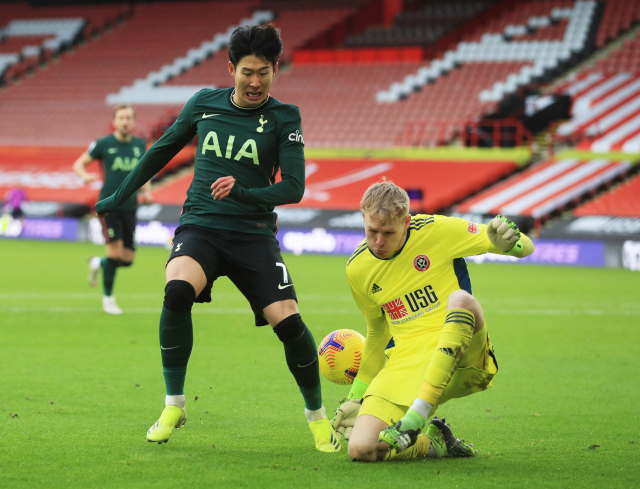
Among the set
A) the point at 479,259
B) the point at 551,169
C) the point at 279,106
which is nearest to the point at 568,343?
the point at 279,106

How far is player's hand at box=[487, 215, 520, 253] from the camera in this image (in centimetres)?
401

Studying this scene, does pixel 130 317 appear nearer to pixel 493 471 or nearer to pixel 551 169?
pixel 493 471

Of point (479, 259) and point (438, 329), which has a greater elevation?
point (438, 329)

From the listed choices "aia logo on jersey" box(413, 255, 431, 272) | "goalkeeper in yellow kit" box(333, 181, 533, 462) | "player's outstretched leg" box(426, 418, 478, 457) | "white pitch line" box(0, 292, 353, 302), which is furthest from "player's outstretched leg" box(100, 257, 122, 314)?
"player's outstretched leg" box(426, 418, 478, 457)

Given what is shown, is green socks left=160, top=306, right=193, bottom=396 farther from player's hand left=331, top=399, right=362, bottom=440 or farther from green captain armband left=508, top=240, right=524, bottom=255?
green captain armband left=508, top=240, right=524, bottom=255

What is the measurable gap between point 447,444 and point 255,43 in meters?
2.25

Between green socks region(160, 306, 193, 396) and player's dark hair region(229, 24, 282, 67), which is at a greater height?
player's dark hair region(229, 24, 282, 67)

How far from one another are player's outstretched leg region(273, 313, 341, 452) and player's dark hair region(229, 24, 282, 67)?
135cm

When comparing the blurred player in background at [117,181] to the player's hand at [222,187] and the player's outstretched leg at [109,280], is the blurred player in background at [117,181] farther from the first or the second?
the player's hand at [222,187]

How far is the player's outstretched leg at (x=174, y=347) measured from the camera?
14.3 ft

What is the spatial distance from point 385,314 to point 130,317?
5.73 m

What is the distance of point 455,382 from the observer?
4.34 meters

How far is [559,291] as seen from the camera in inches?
533

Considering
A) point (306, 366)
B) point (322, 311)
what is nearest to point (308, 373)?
point (306, 366)
